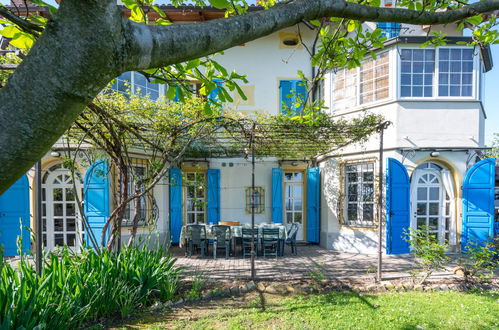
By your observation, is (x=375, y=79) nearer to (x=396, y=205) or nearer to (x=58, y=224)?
(x=396, y=205)

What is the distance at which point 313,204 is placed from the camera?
8.78m

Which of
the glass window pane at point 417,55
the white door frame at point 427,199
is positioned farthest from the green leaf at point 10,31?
the white door frame at point 427,199

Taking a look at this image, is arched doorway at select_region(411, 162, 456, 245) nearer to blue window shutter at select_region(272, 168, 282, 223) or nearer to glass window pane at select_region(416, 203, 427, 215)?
glass window pane at select_region(416, 203, 427, 215)

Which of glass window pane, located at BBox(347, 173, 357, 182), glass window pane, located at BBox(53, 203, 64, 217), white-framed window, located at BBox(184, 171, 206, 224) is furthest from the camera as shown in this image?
white-framed window, located at BBox(184, 171, 206, 224)

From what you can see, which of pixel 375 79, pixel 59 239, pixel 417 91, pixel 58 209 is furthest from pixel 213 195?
pixel 417 91

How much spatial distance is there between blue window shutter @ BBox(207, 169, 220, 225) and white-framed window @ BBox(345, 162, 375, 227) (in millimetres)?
4098

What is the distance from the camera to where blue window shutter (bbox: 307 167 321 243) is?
8695 millimetres

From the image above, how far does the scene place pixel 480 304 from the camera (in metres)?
4.34

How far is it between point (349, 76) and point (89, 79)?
816 cm

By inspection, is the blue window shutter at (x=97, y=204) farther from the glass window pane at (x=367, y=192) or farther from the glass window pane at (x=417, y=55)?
the glass window pane at (x=417, y=55)

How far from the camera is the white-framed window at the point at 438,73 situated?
707cm

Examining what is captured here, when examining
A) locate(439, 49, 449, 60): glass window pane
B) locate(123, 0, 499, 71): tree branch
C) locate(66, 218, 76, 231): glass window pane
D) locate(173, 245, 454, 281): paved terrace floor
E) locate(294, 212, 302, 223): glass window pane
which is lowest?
locate(173, 245, 454, 281): paved terrace floor

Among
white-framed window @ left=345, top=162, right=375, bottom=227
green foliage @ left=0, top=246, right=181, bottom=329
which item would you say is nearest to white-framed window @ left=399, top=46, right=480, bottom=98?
white-framed window @ left=345, top=162, right=375, bottom=227

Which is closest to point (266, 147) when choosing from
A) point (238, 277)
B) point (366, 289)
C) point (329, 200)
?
point (329, 200)
